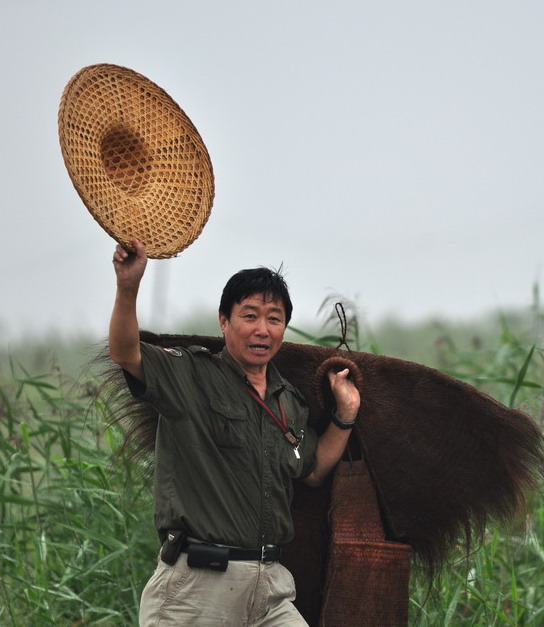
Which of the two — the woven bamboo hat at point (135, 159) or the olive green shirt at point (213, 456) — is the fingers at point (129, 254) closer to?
the woven bamboo hat at point (135, 159)

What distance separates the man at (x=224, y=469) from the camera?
2.98 meters

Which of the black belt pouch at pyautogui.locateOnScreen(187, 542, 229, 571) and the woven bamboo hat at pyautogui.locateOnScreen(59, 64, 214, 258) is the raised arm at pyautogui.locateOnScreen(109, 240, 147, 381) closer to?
the woven bamboo hat at pyautogui.locateOnScreen(59, 64, 214, 258)

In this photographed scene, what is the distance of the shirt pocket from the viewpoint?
9.96ft

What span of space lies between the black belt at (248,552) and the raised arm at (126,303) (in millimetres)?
590

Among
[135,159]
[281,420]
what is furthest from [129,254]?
[281,420]

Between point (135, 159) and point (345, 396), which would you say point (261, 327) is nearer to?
point (345, 396)

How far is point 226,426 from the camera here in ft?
10.0

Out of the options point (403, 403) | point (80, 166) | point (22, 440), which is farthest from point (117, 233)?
point (22, 440)

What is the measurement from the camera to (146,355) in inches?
115

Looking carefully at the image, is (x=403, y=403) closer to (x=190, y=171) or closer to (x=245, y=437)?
(x=245, y=437)

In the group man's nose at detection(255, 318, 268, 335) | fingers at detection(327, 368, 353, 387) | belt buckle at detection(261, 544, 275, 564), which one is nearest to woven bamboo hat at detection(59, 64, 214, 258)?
man's nose at detection(255, 318, 268, 335)

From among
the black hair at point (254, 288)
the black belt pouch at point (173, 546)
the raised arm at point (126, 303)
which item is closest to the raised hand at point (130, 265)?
the raised arm at point (126, 303)

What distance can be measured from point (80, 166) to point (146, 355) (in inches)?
22.4

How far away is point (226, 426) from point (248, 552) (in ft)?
1.24
